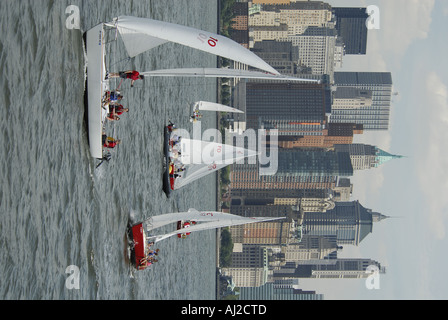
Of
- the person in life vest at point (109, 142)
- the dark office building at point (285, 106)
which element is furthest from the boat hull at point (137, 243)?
the dark office building at point (285, 106)

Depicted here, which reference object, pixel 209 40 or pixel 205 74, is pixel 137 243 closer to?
pixel 205 74

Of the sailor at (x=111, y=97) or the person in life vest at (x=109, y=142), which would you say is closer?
the person in life vest at (x=109, y=142)

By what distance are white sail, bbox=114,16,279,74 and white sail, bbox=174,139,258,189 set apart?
641 inches

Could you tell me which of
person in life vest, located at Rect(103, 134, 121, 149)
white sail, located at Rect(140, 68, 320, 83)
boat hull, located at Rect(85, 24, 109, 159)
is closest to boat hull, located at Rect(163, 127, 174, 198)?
white sail, located at Rect(140, 68, 320, 83)

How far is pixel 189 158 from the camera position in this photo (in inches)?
1864

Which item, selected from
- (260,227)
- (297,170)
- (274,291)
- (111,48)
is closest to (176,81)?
(111,48)

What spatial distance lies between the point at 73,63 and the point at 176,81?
28.1 metres

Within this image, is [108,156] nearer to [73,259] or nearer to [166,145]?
[73,259]

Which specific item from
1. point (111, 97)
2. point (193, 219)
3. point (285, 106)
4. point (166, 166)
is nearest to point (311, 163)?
point (285, 106)

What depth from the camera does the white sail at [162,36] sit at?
28453mm

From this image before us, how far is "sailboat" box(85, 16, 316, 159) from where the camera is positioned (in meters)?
26.4

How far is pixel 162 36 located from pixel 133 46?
73.3 inches

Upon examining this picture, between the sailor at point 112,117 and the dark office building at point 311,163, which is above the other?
the sailor at point 112,117

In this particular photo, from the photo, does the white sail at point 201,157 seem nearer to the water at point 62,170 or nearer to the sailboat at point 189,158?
the sailboat at point 189,158
